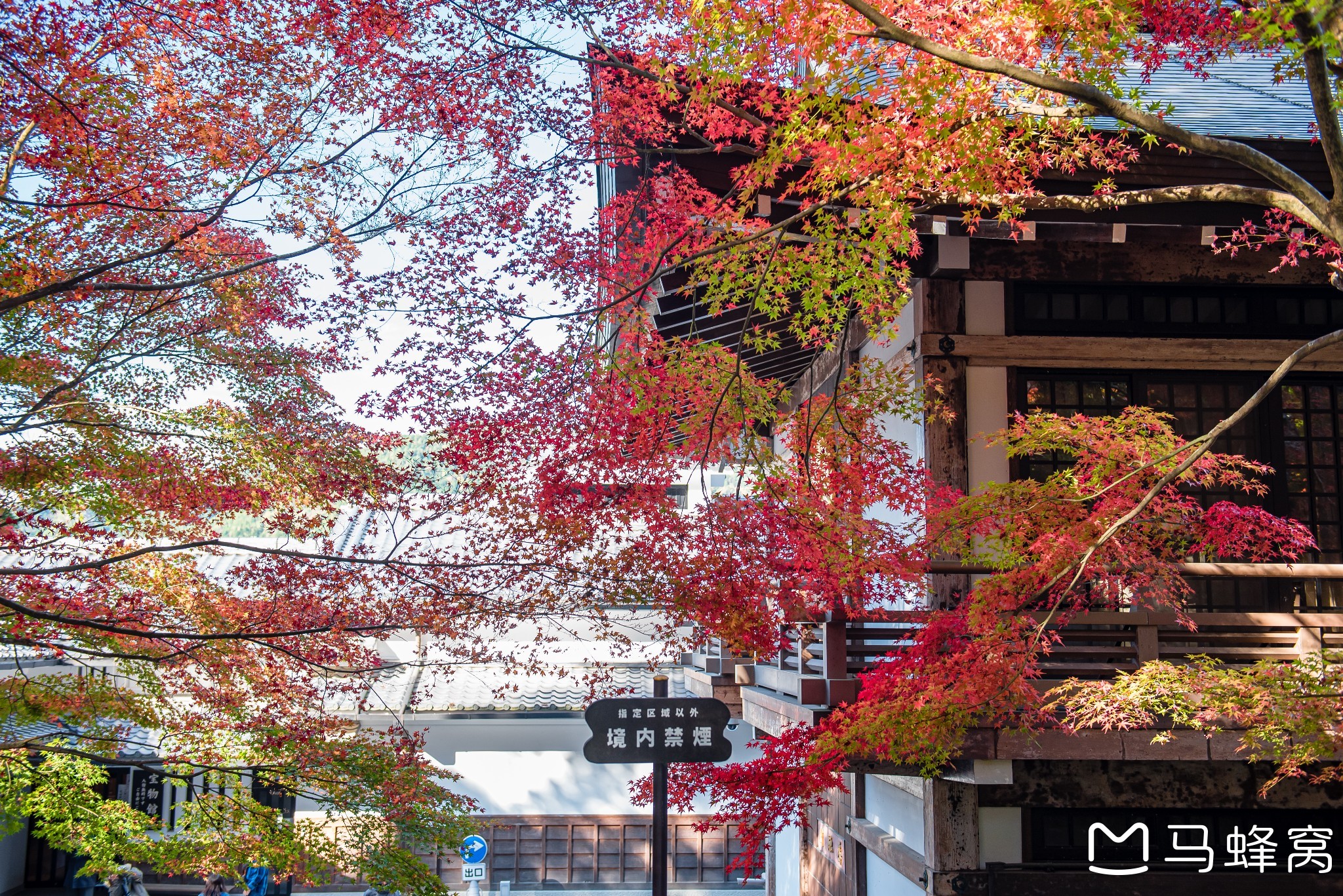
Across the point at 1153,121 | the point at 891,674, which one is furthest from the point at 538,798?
the point at 1153,121

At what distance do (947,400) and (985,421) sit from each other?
0.39 metres

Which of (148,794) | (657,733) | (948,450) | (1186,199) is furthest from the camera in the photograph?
(148,794)

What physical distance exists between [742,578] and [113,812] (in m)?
5.72

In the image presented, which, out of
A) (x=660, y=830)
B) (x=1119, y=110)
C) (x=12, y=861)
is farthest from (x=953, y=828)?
(x=12, y=861)

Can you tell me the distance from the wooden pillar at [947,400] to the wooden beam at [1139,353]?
0.63ft

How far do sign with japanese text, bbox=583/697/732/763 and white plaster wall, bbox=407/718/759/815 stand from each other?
32.9ft

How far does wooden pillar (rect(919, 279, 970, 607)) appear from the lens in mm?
7457

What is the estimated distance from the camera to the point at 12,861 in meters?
15.5

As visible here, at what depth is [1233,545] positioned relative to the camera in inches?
279

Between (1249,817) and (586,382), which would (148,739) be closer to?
(586,382)

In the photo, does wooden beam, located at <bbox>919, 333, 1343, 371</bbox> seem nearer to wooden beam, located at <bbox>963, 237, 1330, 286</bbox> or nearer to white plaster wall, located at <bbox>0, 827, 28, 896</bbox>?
wooden beam, located at <bbox>963, 237, 1330, 286</bbox>

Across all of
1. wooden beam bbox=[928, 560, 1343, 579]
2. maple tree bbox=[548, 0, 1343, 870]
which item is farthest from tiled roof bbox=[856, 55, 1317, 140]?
wooden beam bbox=[928, 560, 1343, 579]

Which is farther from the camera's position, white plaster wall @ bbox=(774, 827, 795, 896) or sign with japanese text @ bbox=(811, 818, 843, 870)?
white plaster wall @ bbox=(774, 827, 795, 896)

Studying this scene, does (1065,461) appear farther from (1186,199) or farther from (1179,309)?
(1186,199)
